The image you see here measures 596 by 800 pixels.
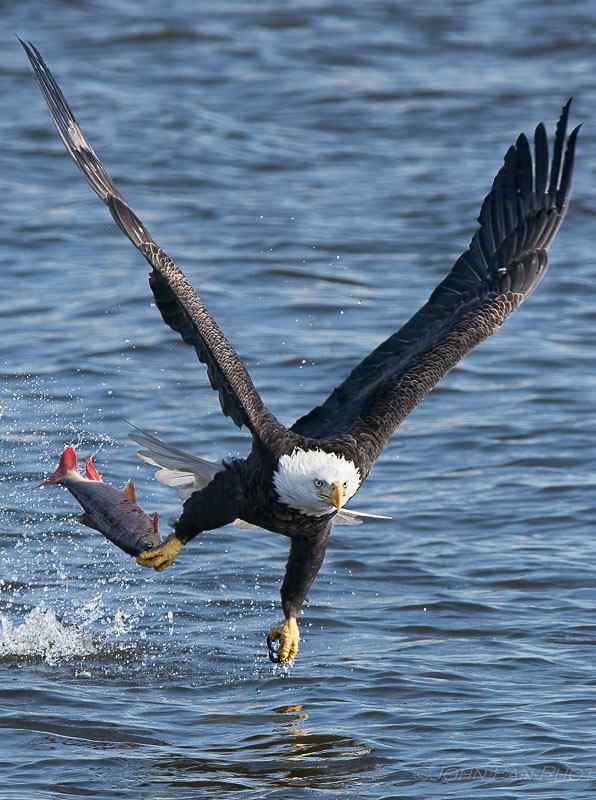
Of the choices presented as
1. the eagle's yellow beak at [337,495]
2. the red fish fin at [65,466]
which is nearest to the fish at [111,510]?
the red fish fin at [65,466]

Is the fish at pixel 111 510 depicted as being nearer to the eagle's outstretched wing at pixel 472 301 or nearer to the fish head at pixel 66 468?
the fish head at pixel 66 468

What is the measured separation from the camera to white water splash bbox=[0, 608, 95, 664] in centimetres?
702

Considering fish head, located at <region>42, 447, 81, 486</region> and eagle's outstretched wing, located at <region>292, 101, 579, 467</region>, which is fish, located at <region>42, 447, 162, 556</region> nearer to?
fish head, located at <region>42, 447, 81, 486</region>

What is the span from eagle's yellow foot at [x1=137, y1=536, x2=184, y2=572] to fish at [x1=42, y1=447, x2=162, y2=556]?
0.02m

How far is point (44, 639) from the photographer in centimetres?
710

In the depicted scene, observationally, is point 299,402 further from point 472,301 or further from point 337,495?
point 337,495

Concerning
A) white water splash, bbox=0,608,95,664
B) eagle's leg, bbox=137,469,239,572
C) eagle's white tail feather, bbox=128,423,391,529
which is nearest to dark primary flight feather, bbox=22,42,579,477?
eagle's leg, bbox=137,469,239,572

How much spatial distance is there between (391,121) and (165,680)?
10.1m

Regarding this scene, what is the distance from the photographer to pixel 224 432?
31.7 ft

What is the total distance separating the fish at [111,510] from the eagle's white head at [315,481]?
0.68 metres

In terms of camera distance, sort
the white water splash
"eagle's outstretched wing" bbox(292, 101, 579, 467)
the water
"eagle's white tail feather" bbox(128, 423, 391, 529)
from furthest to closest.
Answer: the white water splash < "eagle's outstretched wing" bbox(292, 101, 579, 467) < "eagle's white tail feather" bbox(128, 423, 391, 529) < the water

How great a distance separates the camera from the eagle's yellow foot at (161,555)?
6.54 metres

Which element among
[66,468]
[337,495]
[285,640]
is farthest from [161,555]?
[337,495]

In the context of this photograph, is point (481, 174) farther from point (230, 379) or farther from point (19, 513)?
point (230, 379)
